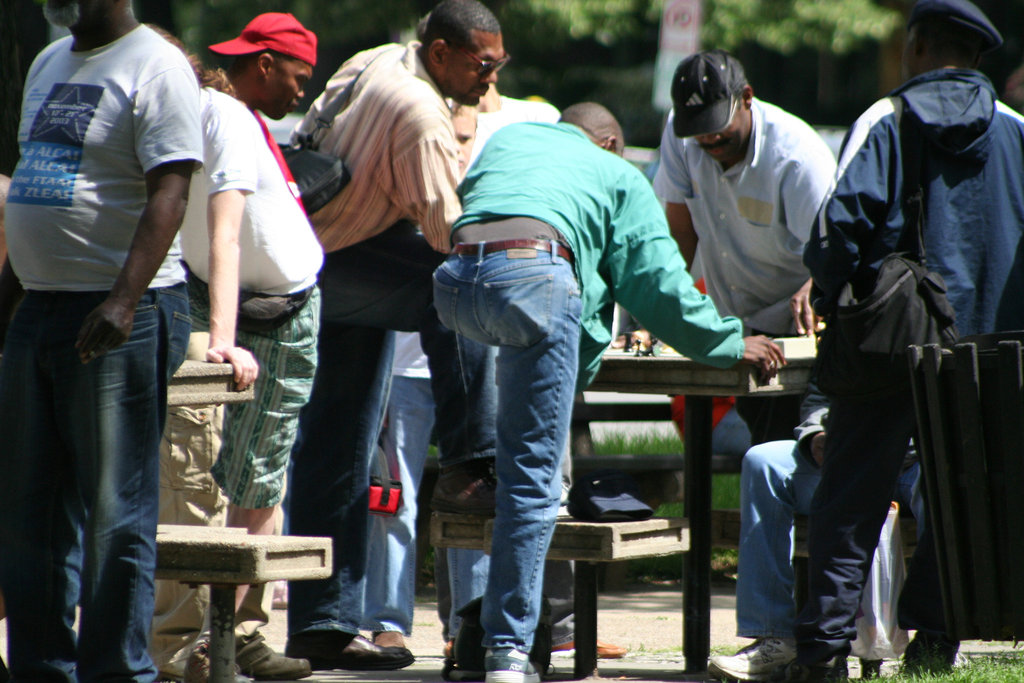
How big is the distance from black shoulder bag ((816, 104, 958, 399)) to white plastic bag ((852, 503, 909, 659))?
0.56m

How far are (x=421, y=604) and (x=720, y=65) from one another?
2.92 metres

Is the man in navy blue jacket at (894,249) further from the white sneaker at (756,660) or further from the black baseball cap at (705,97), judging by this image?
the black baseball cap at (705,97)

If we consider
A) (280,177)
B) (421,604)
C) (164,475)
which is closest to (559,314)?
(280,177)

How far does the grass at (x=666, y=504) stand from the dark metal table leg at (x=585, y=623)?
2.62m

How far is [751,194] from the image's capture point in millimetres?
5453

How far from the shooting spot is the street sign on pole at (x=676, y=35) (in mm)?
9750

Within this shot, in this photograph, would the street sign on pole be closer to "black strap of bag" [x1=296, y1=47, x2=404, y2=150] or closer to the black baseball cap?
the black baseball cap

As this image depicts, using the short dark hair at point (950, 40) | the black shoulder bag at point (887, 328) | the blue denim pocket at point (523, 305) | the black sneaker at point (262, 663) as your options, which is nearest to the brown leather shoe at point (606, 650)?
the black sneaker at point (262, 663)

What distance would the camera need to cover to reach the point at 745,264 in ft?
18.2

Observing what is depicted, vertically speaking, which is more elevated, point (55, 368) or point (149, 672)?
point (55, 368)

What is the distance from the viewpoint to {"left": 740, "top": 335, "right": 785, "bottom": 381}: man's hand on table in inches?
181

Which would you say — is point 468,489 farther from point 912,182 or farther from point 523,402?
point 912,182

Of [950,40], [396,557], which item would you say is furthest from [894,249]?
[396,557]

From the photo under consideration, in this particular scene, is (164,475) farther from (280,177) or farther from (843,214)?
(843,214)
